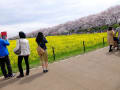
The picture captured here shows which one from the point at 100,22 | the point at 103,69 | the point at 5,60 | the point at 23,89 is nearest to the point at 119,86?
the point at 103,69

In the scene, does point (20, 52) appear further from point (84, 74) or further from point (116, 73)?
point (116, 73)

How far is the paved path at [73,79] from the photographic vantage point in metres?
4.52

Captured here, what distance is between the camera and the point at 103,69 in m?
5.86

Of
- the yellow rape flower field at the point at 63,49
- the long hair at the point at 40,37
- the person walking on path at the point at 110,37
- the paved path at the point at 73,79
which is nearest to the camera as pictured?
the paved path at the point at 73,79

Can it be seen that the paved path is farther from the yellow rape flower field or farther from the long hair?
the yellow rape flower field

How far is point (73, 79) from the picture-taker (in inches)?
199

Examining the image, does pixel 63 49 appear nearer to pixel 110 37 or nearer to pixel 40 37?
pixel 110 37

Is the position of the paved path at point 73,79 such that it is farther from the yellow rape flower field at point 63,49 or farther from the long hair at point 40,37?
the yellow rape flower field at point 63,49

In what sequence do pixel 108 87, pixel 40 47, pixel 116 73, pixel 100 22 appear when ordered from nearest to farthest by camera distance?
1. pixel 108 87
2. pixel 116 73
3. pixel 40 47
4. pixel 100 22

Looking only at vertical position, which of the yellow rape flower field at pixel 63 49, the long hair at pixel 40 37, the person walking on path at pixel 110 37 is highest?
the long hair at pixel 40 37

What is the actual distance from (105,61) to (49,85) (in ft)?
10.4

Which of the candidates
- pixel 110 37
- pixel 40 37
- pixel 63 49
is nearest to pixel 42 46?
pixel 40 37

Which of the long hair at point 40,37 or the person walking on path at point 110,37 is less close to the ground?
the long hair at point 40,37

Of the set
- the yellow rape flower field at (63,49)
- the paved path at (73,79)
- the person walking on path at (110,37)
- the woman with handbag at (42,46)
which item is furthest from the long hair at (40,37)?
the person walking on path at (110,37)
